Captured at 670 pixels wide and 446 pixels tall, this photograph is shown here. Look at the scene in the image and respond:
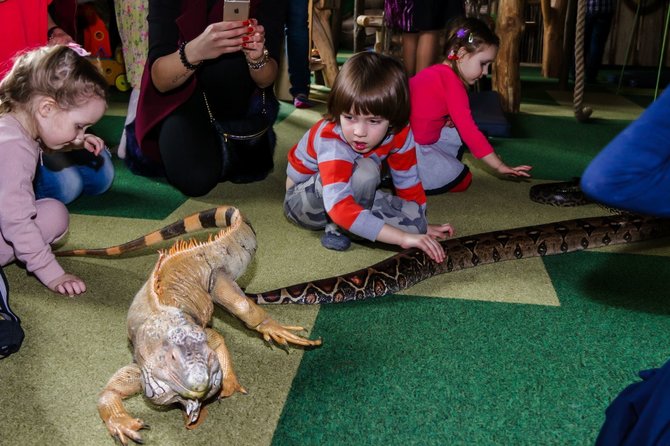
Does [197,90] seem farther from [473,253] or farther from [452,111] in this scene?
[473,253]

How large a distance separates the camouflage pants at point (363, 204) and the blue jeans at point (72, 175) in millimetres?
982

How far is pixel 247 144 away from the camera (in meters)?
3.25

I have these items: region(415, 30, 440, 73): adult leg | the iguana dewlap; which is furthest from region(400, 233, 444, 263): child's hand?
region(415, 30, 440, 73): adult leg

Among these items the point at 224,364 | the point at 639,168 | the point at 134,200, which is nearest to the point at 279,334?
the point at 224,364

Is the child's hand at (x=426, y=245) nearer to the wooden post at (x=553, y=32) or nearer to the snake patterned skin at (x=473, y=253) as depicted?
the snake patterned skin at (x=473, y=253)

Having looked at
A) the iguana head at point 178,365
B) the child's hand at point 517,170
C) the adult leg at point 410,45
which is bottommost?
the child's hand at point 517,170

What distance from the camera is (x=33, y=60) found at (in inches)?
76.0

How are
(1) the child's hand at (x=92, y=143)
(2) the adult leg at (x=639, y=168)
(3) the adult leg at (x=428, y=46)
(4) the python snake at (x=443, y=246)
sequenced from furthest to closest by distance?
(3) the adult leg at (x=428, y=46), (1) the child's hand at (x=92, y=143), (4) the python snake at (x=443, y=246), (2) the adult leg at (x=639, y=168)

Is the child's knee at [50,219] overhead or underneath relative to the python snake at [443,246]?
overhead

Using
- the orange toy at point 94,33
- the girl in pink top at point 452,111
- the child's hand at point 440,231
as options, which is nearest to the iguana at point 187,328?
the child's hand at point 440,231

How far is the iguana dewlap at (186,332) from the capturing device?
127 centimetres

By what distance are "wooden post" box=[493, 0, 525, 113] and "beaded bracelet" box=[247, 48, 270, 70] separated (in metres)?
2.67

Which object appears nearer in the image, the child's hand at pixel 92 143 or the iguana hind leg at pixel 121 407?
the iguana hind leg at pixel 121 407

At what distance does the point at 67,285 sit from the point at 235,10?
51.0 inches
